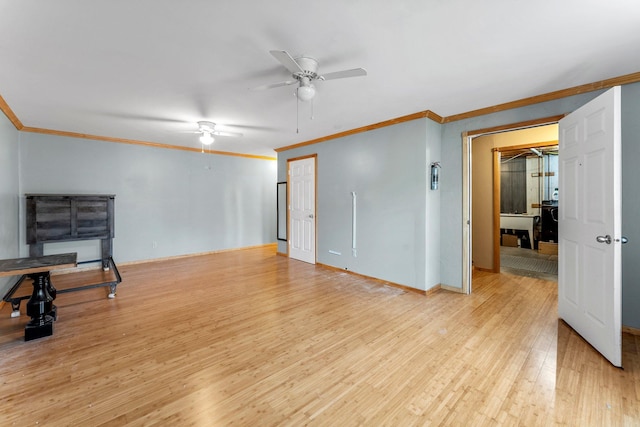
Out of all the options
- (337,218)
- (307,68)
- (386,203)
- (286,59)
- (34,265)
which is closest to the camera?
(286,59)

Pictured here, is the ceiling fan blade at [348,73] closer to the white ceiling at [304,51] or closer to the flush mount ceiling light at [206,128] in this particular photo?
the white ceiling at [304,51]

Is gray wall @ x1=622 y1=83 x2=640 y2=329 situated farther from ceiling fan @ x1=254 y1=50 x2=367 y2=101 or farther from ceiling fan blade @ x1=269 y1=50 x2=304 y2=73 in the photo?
ceiling fan blade @ x1=269 y1=50 x2=304 y2=73

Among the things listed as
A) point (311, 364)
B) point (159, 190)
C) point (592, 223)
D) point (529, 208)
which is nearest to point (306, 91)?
point (311, 364)

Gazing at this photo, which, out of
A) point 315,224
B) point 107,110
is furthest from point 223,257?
point 107,110

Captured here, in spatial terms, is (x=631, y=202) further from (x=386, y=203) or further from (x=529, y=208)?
(x=529, y=208)

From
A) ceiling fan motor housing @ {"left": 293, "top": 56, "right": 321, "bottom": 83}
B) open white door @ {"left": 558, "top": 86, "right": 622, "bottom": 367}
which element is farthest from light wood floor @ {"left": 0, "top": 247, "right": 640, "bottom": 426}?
ceiling fan motor housing @ {"left": 293, "top": 56, "right": 321, "bottom": 83}

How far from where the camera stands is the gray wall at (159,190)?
4715 millimetres

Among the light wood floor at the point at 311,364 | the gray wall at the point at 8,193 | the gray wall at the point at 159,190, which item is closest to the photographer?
the light wood floor at the point at 311,364

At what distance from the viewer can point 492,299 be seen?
3523mm

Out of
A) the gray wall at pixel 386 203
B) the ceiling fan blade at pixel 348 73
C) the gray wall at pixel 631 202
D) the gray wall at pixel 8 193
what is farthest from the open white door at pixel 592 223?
the gray wall at pixel 8 193

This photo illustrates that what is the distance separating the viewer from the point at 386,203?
416cm

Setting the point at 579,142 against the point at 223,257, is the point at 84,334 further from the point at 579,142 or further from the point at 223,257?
the point at 579,142

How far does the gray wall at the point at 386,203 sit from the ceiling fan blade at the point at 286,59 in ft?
7.24

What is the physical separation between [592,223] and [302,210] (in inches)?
172
